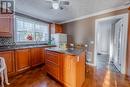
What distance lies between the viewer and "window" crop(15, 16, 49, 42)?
4.42 meters

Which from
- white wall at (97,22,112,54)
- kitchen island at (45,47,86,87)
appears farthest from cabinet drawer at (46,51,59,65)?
white wall at (97,22,112,54)

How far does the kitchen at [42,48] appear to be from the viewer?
2811 mm

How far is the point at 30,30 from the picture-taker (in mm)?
5062

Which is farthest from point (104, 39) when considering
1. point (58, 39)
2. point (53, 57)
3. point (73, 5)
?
point (53, 57)

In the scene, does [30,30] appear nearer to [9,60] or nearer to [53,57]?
[9,60]

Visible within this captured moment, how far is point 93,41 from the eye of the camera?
4852 millimetres

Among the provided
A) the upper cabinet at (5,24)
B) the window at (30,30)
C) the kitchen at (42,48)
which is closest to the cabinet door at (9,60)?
the kitchen at (42,48)

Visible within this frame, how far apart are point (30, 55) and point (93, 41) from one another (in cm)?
281

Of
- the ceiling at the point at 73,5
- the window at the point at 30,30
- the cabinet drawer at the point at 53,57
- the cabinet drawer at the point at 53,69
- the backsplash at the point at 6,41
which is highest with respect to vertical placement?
the ceiling at the point at 73,5

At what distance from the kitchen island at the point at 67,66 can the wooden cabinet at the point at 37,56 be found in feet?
3.88

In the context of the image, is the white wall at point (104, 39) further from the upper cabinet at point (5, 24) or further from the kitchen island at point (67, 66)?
the upper cabinet at point (5, 24)

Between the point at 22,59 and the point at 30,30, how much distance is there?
1.76m

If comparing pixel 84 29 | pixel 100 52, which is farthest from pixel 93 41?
pixel 100 52

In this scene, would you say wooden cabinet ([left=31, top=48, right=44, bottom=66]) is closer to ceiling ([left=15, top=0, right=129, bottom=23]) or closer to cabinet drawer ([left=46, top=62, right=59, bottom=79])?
cabinet drawer ([left=46, top=62, right=59, bottom=79])
